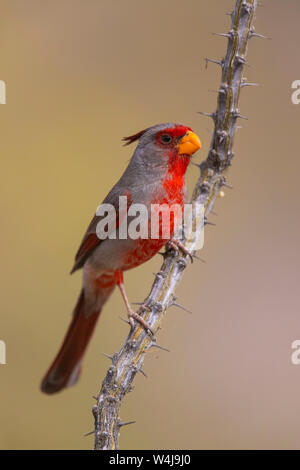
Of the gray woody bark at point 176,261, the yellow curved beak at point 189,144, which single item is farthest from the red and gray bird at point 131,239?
the gray woody bark at point 176,261

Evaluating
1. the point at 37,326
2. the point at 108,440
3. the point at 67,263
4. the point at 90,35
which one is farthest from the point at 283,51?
the point at 108,440

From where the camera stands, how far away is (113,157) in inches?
242

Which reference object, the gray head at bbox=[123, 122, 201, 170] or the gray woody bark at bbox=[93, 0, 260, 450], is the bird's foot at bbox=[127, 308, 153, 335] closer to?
the gray woody bark at bbox=[93, 0, 260, 450]

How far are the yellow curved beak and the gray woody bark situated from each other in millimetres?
91

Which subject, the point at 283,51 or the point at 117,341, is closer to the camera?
the point at 117,341

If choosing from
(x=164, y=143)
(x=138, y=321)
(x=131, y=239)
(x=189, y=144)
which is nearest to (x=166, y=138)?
(x=164, y=143)

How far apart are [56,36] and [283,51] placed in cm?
233

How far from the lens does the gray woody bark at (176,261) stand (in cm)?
280

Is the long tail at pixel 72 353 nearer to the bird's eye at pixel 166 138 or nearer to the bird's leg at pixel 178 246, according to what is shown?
the bird's leg at pixel 178 246

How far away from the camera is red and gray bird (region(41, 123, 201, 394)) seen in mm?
3467

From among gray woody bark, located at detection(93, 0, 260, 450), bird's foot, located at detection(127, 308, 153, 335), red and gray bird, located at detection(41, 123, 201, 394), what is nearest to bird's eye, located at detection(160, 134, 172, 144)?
red and gray bird, located at detection(41, 123, 201, 394)

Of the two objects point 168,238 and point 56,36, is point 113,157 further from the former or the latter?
point 168,238

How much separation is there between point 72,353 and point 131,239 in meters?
0.81

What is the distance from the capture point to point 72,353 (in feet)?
12.3
